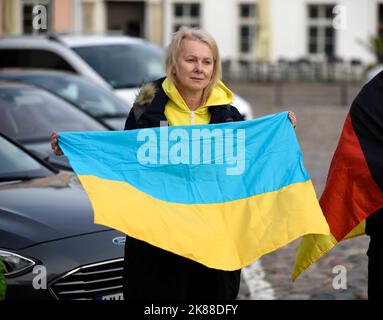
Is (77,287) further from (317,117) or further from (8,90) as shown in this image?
(317,117)

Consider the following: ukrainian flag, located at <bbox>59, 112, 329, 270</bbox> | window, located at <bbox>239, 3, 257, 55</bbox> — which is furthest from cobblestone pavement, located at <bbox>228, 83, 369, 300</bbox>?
window, located at <bbox>239, 3, 257, 55</bbox>

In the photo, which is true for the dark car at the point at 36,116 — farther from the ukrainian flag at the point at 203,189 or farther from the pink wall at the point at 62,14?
the pink wall at the point at 62,14

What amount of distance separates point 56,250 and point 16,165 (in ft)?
5.18

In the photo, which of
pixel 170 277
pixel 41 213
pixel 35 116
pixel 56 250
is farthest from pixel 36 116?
pixel 170 277

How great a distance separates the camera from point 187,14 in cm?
4247

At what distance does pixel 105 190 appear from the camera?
4.71 metres

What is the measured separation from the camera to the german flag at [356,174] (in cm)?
484

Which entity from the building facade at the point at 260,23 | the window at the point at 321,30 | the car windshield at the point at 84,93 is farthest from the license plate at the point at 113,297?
the window at the point at 321,30

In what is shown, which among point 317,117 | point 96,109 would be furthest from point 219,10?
point 96,109

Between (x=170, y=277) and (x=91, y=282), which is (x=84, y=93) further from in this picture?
(x=170, y=277)

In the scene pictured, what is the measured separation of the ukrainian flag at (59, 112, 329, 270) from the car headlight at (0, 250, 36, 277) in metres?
0.70

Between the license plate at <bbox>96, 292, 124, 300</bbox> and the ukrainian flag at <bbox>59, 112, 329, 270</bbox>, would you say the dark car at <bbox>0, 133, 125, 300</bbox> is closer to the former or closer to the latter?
the license plate at <bbox>96, 292, 124, 300</bbox>

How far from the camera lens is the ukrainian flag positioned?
181 inches

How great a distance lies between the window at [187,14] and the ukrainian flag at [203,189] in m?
37.5
